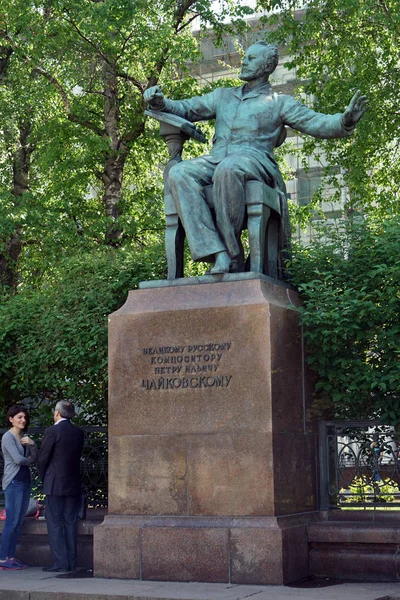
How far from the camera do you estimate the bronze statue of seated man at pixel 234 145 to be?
8.38m

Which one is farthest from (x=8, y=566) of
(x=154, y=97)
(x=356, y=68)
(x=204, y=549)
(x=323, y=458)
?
(x=356, y=68)

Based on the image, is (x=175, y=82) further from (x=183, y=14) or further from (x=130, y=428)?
(x=130, y=428)

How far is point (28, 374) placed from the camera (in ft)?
38.8

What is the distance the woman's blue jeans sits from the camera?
29.1 feet

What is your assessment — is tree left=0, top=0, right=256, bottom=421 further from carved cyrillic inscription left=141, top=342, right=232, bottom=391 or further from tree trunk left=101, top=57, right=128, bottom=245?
carved cyrillic inscription left=141, top=342, right=232, bottom=391

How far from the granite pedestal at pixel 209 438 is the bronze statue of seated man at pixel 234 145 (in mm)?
→ 489

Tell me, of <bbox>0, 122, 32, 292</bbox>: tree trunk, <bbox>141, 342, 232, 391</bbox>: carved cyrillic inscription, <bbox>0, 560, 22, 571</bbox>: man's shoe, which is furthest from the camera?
<bbox>0, 122, 32, 292</bbox>: tree trunk

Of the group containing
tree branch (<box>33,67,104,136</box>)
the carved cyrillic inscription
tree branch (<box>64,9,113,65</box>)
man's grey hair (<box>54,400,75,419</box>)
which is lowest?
man's grey hair (<box>54,400,75,419</box>)

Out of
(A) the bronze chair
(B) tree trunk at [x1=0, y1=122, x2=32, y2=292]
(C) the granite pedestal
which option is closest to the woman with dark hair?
(C) the granite pedestal

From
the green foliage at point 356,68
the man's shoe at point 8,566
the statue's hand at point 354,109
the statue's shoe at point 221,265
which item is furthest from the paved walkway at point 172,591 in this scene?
the green foliage at point 356,68

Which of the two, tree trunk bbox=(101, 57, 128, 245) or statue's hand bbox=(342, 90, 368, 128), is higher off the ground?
tree trunk bbox=(101, 57, 128, 245)

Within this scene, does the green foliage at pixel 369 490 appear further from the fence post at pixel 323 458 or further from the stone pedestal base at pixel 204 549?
the stone pedestal base at pixel 204 549

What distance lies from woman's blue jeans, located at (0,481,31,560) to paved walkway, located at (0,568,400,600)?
3.24 ft

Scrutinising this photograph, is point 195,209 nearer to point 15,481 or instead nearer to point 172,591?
point 15,481
